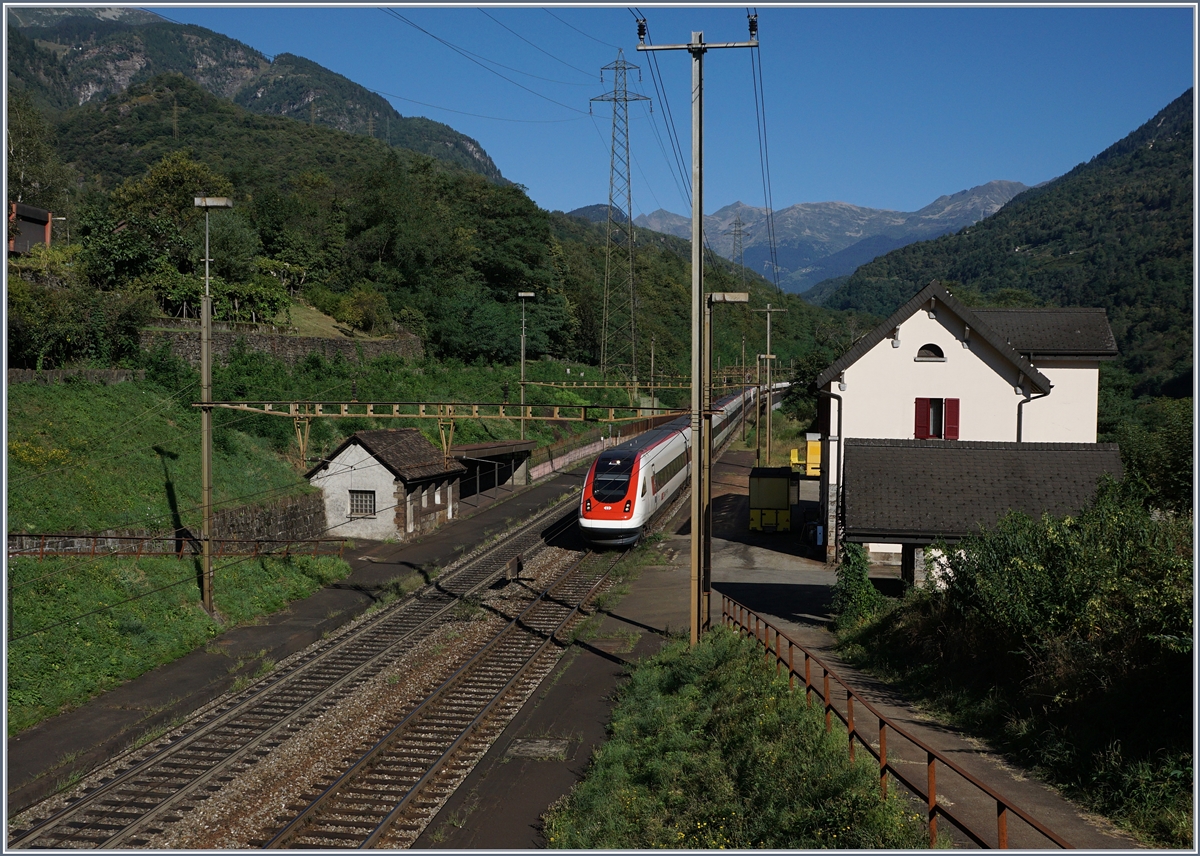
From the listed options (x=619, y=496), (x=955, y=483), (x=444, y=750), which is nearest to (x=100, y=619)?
(x=444, y=750)

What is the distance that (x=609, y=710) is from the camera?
15727mm

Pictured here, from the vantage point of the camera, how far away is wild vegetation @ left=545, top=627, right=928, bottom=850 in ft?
27.7

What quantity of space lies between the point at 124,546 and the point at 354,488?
396 inches

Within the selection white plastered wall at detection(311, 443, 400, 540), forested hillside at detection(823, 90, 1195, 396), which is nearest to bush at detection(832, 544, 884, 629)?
white plastered wall at detection(311, 443, 400, 540)

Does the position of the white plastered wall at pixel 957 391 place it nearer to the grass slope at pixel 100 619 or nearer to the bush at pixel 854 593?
the bush at pixel 854 593

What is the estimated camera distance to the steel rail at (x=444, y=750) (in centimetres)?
1120

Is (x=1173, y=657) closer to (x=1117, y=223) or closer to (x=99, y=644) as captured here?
(x=99, y=644)

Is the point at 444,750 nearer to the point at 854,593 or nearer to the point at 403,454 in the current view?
the point at 854,593

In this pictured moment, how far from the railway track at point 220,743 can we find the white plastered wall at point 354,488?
7433 millimetres

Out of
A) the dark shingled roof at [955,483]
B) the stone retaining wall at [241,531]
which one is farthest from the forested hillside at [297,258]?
the dark shingled roof at [955,483]

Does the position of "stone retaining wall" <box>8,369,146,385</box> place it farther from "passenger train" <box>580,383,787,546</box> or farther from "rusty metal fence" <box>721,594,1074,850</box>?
"rusty metal fence" <box>721,594,1074,850</box>

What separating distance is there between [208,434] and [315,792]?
10.2m

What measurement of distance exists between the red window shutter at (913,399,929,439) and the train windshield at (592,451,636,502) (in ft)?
29.1

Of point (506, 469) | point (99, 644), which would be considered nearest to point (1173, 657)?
point (99, 644)
